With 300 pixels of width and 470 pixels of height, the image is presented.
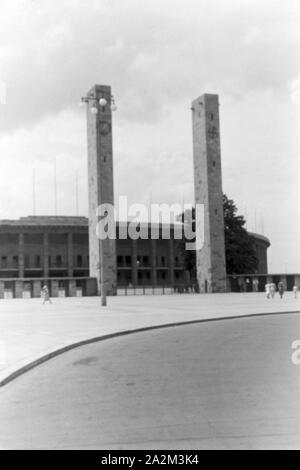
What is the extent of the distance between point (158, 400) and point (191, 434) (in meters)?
1.49

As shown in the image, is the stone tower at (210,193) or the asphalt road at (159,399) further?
the stone tower at (210,193)

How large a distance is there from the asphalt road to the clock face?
40.7 meters

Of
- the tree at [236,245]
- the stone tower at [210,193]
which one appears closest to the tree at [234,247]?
the tree at [236,245]

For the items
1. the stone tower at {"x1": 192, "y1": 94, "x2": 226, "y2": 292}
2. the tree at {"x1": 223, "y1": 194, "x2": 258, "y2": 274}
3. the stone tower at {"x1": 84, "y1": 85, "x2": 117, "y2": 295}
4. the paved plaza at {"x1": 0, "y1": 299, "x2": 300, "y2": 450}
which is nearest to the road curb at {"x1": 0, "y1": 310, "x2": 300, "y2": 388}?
the paved plaza at {"x1": 0, "y1": 299, "x2": 300, "y2": 450}

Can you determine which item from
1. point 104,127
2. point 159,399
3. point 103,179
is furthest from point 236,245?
point 159,399

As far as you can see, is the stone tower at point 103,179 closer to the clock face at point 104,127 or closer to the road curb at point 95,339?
the clock face at point 104,127

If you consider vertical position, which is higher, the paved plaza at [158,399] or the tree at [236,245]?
the tree at [236,245]

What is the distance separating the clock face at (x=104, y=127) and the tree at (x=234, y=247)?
1344 centimetres

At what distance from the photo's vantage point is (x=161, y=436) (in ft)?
17.7

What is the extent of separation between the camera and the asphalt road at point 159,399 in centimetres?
536

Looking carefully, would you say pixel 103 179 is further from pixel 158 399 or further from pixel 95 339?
pixel 158 399

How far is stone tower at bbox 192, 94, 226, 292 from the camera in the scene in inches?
2105
